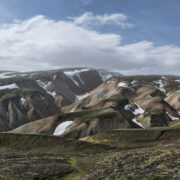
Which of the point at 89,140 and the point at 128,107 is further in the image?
the point at 128,107

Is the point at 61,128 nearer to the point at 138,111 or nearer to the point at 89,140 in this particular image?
the point at 89,140

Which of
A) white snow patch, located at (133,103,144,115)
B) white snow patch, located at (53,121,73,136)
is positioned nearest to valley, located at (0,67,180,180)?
white snow patch, located at (53,121,73,136)

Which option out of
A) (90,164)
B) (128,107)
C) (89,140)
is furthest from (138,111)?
(90,164)

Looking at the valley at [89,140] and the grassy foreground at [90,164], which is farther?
the valley at [89,140]

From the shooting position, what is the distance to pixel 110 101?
162m

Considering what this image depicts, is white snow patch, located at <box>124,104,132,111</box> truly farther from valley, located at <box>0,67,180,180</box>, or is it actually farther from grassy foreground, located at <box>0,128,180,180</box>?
grassy foreground, located at <box>0,128,180,180</box>

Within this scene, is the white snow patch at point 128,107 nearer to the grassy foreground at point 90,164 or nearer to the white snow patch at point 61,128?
the white snow patch at point 61,128

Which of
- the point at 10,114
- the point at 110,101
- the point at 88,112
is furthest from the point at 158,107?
the point at 10,114

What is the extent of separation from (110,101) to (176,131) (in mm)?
86749

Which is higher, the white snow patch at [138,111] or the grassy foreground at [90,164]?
the grassy foreground at [90,164]

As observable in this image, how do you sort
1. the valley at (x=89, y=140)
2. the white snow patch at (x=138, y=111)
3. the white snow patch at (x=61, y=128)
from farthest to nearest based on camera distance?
the white snow patch at (x=138, y=111) < the white snow patch at (x=61, y=128) < the valley at (x=89, y=140)

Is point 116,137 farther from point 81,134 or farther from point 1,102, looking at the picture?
point 1,102

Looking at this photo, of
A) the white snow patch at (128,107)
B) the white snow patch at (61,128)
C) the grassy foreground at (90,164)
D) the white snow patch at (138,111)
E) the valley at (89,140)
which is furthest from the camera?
the white snow patch at (128,107)

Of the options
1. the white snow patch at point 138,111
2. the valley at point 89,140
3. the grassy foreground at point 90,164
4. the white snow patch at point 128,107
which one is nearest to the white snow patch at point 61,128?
the valley at point 89,140
